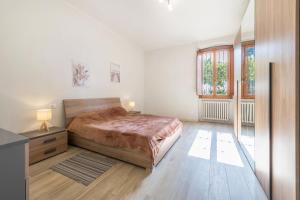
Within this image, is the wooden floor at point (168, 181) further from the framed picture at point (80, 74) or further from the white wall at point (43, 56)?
the framed picture at point (80, 74)

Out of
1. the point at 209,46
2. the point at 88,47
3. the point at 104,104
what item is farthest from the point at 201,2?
the point at 104,104

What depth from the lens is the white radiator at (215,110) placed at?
4.79 m

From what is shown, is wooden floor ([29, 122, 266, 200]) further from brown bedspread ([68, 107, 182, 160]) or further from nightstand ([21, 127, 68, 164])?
brown bedspread ([68, 107, 182, 160])

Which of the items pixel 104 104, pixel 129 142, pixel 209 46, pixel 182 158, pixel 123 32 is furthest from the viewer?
pixel 209 46

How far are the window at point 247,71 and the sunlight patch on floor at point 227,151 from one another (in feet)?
3.40

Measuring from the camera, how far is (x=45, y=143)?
235 centimetres

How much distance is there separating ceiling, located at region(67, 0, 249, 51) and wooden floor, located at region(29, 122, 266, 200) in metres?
3.08

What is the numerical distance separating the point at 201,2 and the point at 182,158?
3103mm

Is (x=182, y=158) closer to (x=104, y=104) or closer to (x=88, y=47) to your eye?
(x=104, y=104)

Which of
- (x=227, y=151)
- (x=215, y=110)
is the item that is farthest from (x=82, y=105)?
(x=215, y=110)

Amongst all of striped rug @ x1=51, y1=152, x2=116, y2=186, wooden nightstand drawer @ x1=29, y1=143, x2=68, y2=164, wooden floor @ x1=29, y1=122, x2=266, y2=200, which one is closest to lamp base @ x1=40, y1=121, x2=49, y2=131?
wooden nightstand drawer @ x1=29, y1=143, x2=68, y2=164

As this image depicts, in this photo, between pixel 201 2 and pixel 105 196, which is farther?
pixel 201 2

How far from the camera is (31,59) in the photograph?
2566 millimetres

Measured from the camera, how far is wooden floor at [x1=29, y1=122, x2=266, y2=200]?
156cm
